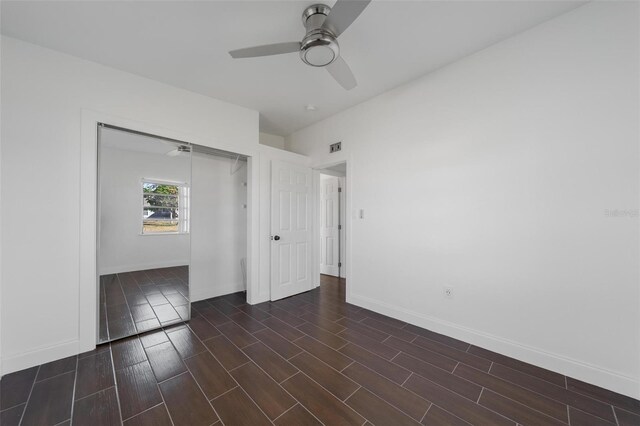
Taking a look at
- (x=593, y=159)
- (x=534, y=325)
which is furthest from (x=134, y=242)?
(x=593, y=159)

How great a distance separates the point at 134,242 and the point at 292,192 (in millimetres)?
2105

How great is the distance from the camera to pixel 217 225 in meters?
3.67

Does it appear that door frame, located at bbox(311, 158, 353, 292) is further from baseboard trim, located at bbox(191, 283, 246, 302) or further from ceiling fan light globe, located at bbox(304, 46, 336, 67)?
ceiling fan light globe, located at bbox(304, 46, 336, 67)

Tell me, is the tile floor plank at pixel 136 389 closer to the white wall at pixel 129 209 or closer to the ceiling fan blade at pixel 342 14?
the white wall at pixel 129 209

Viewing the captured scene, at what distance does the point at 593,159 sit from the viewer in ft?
5.85

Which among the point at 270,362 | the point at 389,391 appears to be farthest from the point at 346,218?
the point at 389,391

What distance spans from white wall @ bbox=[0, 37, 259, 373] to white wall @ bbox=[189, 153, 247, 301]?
49.4 inches

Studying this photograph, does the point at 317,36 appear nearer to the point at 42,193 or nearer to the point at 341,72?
the point at 341,72

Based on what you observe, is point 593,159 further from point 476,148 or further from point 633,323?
point 633,323

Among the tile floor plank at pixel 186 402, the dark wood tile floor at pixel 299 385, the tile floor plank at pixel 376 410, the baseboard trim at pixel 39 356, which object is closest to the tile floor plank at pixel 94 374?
the dark wood tile floor at pixel 299 385

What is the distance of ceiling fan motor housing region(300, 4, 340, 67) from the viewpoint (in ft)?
5.63

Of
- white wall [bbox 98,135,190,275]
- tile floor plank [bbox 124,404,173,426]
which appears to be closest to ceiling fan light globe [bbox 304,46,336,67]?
white wall [bbox 98,135,190,275]

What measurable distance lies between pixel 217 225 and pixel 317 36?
2901 millimetres

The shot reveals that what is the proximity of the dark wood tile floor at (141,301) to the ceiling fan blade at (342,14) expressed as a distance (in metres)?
3.04
